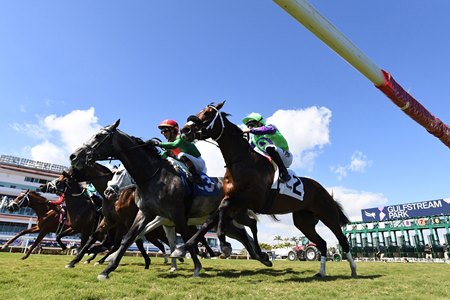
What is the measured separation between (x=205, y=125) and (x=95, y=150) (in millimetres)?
2541

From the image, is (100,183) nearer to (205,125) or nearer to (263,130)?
(205,125)

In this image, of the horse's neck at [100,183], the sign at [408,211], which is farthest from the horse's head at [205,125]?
the sign at [408,211]

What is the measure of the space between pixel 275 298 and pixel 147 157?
4401mm

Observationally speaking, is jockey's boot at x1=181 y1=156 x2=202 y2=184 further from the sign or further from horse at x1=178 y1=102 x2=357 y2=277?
the sign

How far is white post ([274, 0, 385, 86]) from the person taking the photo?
109 inches

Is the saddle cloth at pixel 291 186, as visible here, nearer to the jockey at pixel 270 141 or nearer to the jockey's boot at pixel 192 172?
the jockey at pixel 270 141

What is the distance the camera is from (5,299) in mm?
3625

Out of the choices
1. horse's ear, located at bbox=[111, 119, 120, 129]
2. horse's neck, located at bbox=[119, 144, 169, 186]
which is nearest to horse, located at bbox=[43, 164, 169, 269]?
horse's neck, located at bbox=[119, 144, 169, 186]

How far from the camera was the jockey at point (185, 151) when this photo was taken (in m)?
7.09

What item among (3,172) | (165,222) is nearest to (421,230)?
(165,222)

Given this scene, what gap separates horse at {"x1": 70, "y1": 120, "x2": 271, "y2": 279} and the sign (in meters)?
35.1

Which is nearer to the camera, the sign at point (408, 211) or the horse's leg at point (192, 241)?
the horse's leg at point (192, 241)

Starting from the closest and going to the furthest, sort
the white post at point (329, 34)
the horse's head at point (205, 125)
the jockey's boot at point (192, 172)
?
the white post at point (329, 34), the horse's head at point (205, 125), the jockey's boot at point (192, 172)

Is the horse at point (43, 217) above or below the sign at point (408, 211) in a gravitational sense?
below
